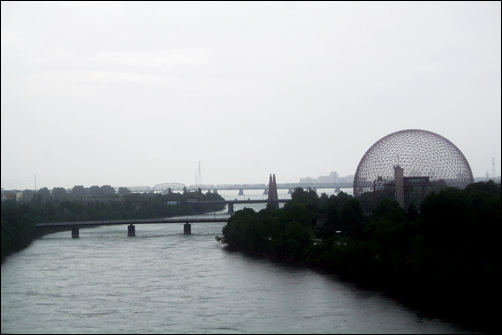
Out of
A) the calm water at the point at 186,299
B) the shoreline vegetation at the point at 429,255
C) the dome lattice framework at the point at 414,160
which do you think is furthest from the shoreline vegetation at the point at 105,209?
the dome lattice framework at the point at 414,160

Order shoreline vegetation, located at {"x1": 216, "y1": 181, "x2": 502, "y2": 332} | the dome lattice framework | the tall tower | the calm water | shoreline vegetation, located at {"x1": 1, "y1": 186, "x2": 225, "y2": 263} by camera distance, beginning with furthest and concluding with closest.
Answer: shoreline vegetation, located at {"x1": 1, "y1": 186, "x2": 225, "y2": 263}
the dome lattice framework
the tall tower
shoreline vegetation, located at {"x1": 216, "y1": 181, "x2": 502, "y2": 332}
the calm water

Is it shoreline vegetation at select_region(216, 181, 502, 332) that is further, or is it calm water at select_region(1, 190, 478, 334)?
shoreline vegetation at select_region(216, 181, 502, 332)

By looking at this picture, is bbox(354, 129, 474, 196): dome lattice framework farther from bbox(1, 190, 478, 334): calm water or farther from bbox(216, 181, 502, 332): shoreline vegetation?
bbox(1, 190, 478, 334): calm water

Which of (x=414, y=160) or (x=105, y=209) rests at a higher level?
(x=414, y=160)

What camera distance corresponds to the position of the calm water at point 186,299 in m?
17.5

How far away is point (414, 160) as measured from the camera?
42.4 metres

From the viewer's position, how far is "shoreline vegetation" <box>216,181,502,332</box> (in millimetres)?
19516

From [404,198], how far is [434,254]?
1732 centimetres

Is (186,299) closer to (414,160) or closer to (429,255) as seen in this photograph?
(429,255)

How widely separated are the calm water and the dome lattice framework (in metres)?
13.7

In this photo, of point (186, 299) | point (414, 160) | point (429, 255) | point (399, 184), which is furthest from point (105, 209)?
point (429, 255)

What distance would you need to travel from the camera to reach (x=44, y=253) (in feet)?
115

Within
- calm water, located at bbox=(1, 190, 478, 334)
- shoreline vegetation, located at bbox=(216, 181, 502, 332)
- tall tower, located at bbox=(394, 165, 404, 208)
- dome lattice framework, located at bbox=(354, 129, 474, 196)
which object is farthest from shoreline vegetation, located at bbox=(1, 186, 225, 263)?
dome lattice framework, located at bbox=(354, 129, 474, 196)

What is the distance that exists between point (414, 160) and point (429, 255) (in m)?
21.4
